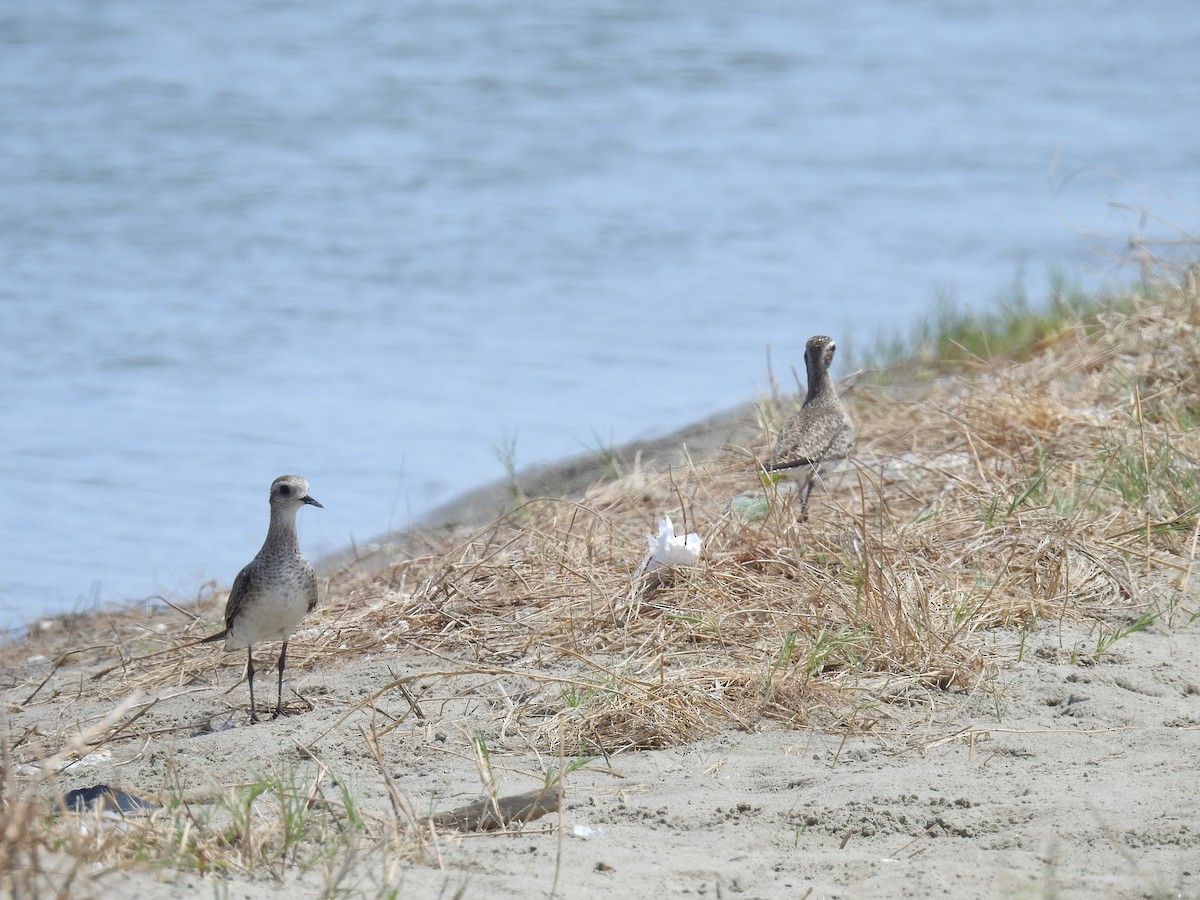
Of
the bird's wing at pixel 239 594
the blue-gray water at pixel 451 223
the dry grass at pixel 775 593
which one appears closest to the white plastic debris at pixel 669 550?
the dry grass at pixel 775 593

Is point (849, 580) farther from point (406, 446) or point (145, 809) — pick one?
point (406, 446)

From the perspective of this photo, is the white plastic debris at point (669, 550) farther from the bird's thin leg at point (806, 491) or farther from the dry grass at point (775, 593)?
the bird's thin leg at point (806, 491)

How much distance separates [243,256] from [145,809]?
1145 centimetres

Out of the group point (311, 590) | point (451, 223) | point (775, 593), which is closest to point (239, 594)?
point (311, 590)

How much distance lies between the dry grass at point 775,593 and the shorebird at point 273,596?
0.45 meters

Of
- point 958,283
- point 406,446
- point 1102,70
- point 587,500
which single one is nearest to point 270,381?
point 406,446

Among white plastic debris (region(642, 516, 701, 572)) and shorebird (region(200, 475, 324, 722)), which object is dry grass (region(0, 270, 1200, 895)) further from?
shorebird (region(200, 475, 324, 722))

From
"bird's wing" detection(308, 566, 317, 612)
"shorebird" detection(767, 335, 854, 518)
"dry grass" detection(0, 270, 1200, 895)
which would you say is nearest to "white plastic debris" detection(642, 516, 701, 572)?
"dry grass" detection(0, 270, 1200, 895)

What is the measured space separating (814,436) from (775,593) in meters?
1.34

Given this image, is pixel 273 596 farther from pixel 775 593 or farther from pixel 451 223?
pixel 451 223

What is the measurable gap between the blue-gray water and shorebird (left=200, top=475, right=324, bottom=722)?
314 centimetres

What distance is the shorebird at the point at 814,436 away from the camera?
645 cm

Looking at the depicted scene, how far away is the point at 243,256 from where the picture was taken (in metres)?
14.7

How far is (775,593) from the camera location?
5453 millimetres
